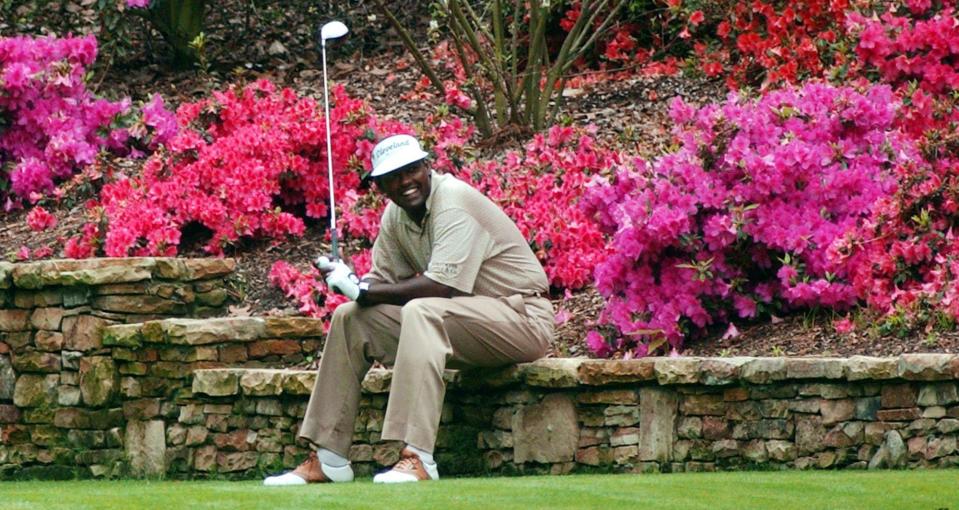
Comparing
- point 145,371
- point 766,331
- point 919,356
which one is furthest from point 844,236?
point 145,371

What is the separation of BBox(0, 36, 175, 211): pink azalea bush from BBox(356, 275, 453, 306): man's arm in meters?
3.68

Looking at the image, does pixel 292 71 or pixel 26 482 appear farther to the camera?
pixel 292 71

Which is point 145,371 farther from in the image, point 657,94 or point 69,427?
point 657,94

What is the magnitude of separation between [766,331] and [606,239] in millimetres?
1136

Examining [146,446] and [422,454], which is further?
[146,446]

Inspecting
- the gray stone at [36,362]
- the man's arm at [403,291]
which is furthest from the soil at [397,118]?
the man's arm at [403,291]

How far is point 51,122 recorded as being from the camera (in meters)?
9.00

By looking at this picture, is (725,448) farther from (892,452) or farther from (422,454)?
(422,454)

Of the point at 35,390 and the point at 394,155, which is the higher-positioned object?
the point at 394,155

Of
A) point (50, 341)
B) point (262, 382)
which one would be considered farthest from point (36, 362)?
point (262, 382)

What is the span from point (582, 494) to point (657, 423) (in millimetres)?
970

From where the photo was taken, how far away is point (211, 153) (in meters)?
8.22

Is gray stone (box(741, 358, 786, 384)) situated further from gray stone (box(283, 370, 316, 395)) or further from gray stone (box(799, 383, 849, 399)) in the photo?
gray stone (box(283, 370, 316, 395))

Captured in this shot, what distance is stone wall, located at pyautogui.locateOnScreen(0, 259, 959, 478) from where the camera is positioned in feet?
17.8
